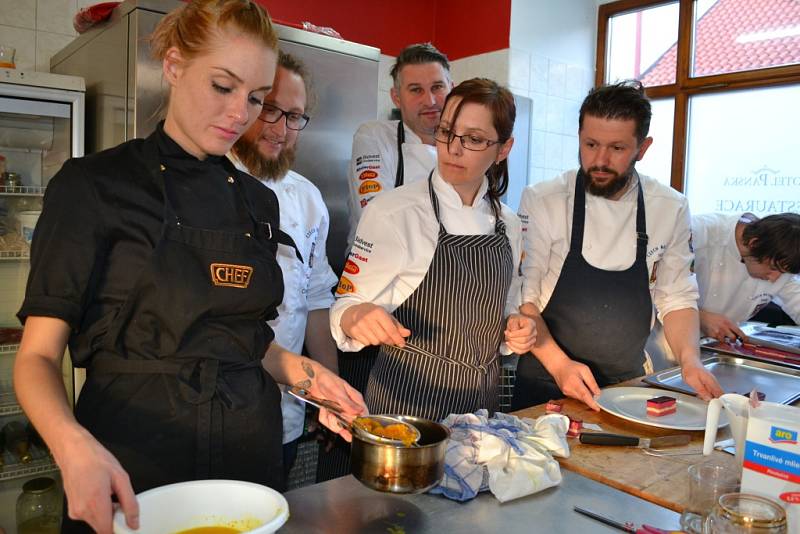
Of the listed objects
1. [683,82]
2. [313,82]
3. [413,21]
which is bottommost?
[313,82]

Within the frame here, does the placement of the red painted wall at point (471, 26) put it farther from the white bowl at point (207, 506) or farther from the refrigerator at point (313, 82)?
the white bowl at point (207, 506)

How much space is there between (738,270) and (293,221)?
1957mm

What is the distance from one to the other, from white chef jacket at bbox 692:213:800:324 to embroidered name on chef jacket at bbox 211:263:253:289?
2.29 meters

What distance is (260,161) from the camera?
6.01 ft

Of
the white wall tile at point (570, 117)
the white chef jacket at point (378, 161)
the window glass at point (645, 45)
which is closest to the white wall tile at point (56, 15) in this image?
the white chef jacket at point (378, 161)

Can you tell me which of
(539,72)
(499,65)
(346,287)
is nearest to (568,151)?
(539,72)

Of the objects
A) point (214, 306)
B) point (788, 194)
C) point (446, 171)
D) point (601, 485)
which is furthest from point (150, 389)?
point (788, 194)

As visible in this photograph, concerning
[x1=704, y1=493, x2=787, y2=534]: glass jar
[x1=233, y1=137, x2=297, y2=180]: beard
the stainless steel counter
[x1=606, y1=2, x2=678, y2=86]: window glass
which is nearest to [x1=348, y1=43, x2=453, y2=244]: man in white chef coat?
[x1=233, y1=137, x2=297, y2=180]: beard

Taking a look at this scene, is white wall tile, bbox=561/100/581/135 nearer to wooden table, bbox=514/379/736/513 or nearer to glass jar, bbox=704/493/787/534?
wooden table, bbox=514/379/736/513

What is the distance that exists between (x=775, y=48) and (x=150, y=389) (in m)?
4.36

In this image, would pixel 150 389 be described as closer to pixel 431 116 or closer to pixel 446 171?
pixel 446 171

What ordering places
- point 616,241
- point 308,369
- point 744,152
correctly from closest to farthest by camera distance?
point 308,369, point 616,241, point 744,152

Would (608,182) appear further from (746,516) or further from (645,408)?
(746,516)

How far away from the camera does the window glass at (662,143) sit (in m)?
4.56
